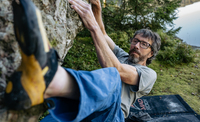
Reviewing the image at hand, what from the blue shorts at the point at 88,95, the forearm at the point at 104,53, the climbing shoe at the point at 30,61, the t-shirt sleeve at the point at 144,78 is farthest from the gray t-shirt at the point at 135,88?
the climbing shoe at the point at 30,61

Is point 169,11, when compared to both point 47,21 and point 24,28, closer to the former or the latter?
point 47,21

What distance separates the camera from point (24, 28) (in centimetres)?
81

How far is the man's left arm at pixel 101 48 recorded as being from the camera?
6.07 ft

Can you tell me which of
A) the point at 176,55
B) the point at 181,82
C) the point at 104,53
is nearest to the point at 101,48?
the point at 104,53

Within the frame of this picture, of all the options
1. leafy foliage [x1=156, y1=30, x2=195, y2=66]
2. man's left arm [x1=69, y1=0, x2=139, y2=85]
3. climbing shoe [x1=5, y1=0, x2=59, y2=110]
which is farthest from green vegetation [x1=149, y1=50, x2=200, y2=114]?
climbing shoe [x1=5, y1=0, x2=59, y2=110]

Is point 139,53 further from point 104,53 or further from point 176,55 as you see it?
point 176,55

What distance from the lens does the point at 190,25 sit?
9141 mm

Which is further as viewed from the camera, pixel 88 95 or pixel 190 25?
pixel 190 25

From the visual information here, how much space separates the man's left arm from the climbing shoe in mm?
950

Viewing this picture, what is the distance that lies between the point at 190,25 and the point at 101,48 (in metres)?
9.97

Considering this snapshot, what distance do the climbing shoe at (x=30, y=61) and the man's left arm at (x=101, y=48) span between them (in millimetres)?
950

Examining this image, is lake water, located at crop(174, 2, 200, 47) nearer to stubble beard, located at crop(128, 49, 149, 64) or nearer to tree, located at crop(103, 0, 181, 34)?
tree, located at crop(103, 0, 181, 34)

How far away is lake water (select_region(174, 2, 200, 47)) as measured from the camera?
8.33 metres

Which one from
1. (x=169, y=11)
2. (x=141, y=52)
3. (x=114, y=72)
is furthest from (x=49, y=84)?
(x=169, y=11)
